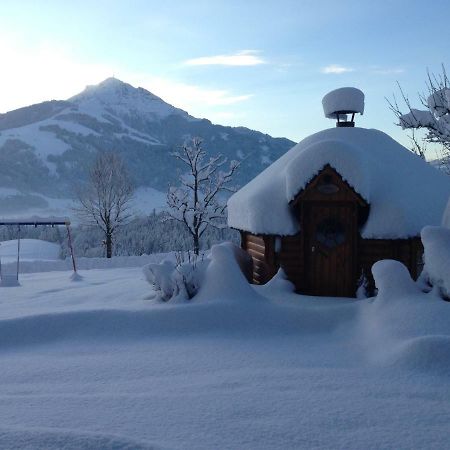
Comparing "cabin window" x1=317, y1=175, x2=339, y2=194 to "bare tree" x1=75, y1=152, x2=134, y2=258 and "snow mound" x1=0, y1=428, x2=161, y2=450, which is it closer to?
"snow mound" x1=0, y1=428, x2=161, y2=450

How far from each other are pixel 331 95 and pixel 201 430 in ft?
37.5

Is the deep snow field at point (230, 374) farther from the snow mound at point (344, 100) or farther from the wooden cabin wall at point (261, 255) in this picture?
the snow mound at point (344, 100)

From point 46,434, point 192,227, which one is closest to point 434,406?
point 46,434

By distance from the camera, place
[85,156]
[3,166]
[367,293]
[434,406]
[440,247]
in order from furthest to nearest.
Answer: [85,156] → [3,166] → [367,293] → [440,247] → [434,406]

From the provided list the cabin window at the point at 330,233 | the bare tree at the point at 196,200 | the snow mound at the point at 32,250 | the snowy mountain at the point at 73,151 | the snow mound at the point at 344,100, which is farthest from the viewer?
the snowy mountain at the point at 73,151

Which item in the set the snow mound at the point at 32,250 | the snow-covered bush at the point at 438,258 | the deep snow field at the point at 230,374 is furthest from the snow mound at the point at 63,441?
the snow mound at the point at 32,250

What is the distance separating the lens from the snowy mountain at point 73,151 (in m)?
116

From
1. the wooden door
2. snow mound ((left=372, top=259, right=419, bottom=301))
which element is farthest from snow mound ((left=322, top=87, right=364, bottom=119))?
snow mound ((left=372, top=259, right=419, bottom=301))

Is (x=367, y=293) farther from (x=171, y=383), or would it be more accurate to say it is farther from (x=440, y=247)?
(x=171, y=383)

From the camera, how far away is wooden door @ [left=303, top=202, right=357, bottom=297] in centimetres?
1063

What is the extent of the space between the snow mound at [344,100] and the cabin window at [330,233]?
4.27 metres

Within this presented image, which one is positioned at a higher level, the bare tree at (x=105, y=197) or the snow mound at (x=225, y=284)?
the bare tree at (x=105, y=197)

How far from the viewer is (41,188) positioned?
118 meters

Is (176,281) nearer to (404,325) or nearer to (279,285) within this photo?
(279,285)
